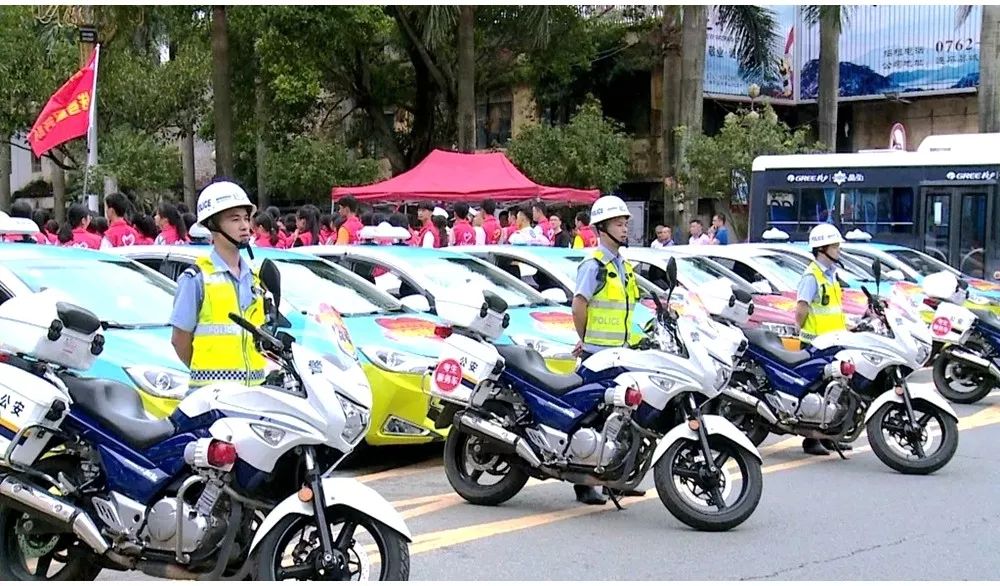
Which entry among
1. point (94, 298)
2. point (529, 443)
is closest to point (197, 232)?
point (94, 298)

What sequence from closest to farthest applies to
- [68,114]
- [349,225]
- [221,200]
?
[221,200] → [349,225] → [68,114]

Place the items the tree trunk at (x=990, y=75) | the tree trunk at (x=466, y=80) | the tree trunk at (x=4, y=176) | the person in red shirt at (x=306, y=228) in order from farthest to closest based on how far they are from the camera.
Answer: the tree trunk at (x=4, y=176), the tree trunk at (x=466, y=80), the tree trunk at (x=990, y=75), the person in red shirt at (x=306, y=228)

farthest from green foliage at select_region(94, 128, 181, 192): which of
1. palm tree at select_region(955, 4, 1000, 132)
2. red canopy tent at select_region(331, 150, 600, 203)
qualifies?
palm tree at select_region(955, 4, 1000, 132)

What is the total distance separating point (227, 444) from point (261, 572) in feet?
1.68

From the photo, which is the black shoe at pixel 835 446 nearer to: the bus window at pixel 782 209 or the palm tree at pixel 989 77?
the bus window at pixel 782 209

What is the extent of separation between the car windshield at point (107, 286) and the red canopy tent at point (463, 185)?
12681 mm

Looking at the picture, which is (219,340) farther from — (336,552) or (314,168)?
(314,168)

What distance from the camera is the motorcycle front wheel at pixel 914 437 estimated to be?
8398mm

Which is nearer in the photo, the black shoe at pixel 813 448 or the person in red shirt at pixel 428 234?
the black shoe at pixel 813 448

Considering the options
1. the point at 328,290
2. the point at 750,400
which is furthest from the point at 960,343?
the point at 328,290

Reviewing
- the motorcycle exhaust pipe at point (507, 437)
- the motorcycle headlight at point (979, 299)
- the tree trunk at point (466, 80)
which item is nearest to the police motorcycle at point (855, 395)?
the motorcycle exhaust pipe at point (507, 437)

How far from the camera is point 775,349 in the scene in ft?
28.5

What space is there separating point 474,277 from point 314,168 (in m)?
18.2

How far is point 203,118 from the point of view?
3447cm
